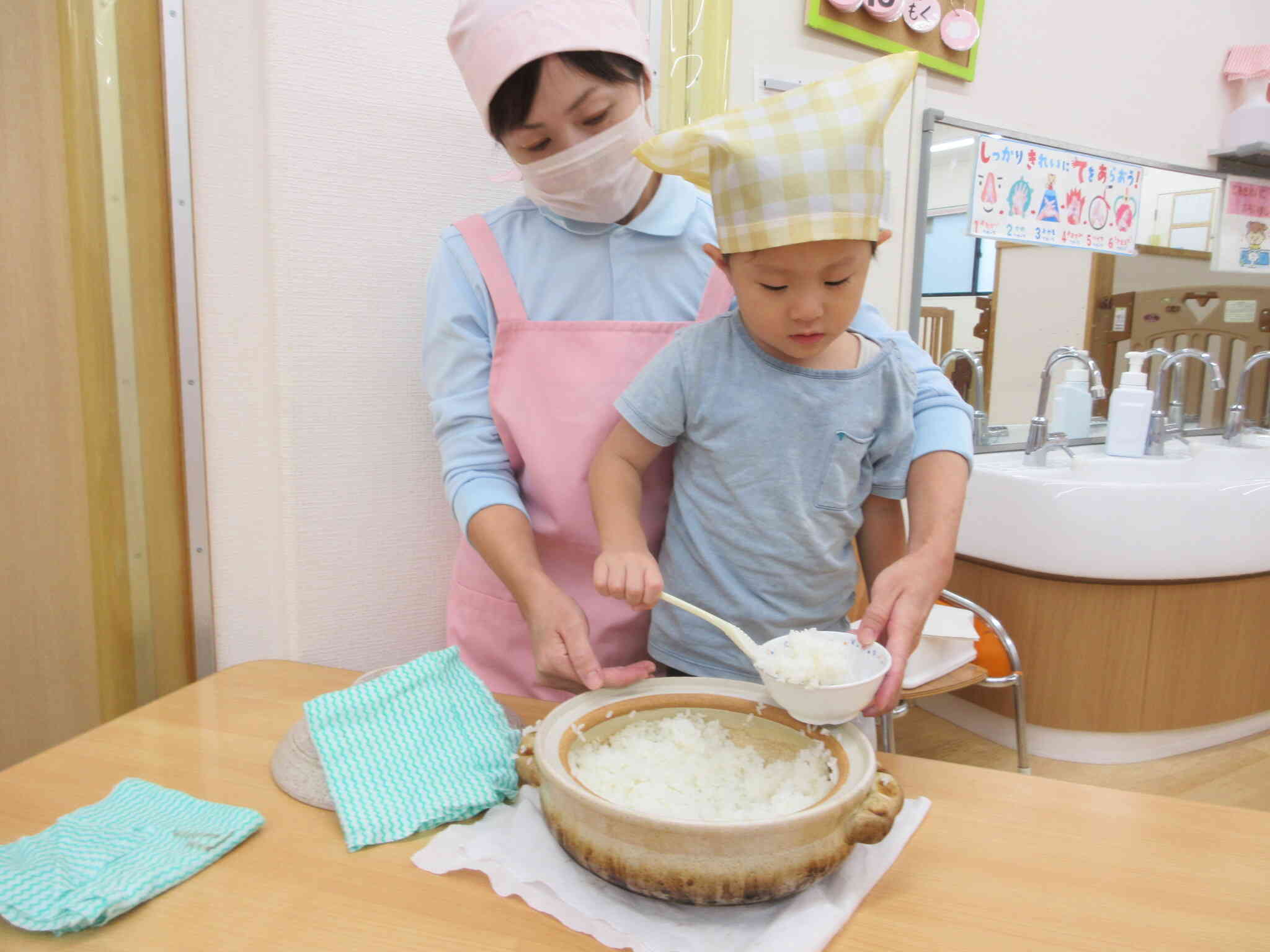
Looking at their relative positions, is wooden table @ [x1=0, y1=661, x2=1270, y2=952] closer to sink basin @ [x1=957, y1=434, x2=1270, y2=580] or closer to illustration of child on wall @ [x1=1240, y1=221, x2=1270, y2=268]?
sink basin @ [x1=957, y1=434, x2=1270, y2=580]

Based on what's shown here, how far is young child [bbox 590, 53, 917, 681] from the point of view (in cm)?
87

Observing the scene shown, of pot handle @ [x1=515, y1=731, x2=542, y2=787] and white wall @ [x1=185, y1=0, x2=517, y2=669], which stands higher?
white wall @ [x1=185, y1=0, x2=517, y2=669]

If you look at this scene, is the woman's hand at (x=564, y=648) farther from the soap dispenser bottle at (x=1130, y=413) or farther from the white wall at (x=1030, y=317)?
the soap dispenser bottle at (x=1130, y=413)

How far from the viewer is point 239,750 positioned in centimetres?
94

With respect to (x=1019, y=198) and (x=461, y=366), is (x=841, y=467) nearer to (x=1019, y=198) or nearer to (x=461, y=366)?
(x=461, y=366)

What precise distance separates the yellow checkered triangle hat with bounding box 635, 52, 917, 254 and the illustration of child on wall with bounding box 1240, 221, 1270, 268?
9.96 feet

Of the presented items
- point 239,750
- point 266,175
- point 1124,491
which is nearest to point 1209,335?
point 1124,491

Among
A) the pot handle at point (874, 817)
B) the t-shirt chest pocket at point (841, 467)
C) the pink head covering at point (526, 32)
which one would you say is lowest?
the pot handle at point (874, 817)

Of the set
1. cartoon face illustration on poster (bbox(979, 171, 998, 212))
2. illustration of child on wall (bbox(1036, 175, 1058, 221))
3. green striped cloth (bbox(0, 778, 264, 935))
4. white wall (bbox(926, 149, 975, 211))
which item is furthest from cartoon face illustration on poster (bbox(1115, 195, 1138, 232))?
green striped cloth (bbox(0, 778, 264, 935))

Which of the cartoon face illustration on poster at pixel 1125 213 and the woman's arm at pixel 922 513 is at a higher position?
the cartoon face illustration on poster at pixel 1125 213

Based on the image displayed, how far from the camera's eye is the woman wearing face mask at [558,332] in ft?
3.23

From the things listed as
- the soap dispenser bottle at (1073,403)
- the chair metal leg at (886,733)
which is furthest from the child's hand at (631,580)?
the soap dispenser bottle at (1073,403)

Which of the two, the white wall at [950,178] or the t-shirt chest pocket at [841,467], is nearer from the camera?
the t-shirt chest pocket at [841,467]

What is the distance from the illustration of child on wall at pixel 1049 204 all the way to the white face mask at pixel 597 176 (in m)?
1.97
